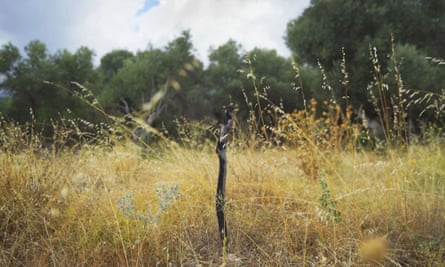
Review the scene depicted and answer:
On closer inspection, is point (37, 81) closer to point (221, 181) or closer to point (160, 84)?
point (160, 84)

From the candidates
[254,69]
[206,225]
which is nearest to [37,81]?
[254,69]

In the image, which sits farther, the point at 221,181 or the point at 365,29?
the point at 365,29

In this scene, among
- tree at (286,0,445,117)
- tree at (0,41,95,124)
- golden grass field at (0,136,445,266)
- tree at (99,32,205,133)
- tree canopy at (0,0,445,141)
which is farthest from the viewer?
tree at (99,32,205,133)

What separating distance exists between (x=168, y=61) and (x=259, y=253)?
1645 cm

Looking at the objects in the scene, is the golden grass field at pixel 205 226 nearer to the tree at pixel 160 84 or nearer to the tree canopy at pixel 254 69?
the tree canopy at pixel 254 69

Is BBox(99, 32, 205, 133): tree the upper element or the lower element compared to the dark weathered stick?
upper

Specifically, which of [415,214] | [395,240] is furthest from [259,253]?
[415,214]

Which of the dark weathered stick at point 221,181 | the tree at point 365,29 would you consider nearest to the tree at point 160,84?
the tree at point 365,29

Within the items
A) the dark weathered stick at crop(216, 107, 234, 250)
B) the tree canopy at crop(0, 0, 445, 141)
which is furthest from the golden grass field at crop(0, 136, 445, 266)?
the tree canopy at crop(0, 0, 445, 141)

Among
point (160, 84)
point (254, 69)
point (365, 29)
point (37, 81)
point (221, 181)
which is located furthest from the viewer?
point (160, 84)

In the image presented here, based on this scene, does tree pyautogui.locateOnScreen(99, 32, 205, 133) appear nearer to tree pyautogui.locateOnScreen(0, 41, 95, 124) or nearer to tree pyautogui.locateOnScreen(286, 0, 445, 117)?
tree pyautogui.locateOnScreen(0, 41, 95, 124)

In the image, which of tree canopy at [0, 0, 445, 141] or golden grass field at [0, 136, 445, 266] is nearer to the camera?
golden grass field at [0, 136, 445, 266]

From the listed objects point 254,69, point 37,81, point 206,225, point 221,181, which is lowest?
point 206,225

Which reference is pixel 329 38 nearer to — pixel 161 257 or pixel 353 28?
pixel 353 28
